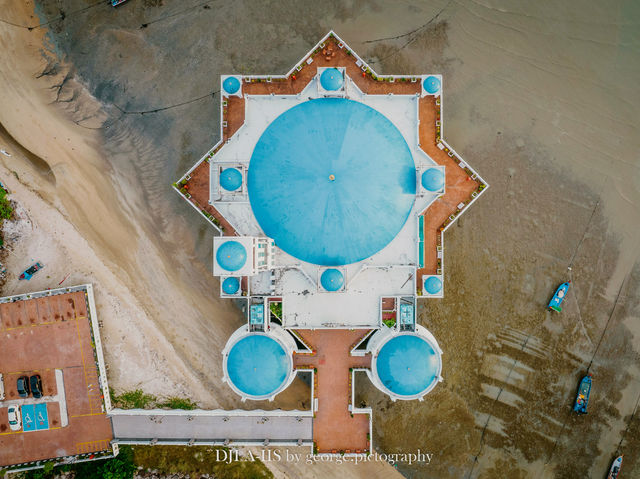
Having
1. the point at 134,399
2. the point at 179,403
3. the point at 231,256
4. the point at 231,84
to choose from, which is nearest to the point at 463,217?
the point at 231,256

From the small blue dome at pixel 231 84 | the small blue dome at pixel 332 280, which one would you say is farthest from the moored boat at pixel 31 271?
the small blue dome at pixel 332 280

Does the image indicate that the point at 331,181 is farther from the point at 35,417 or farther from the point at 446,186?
the point at 35,417

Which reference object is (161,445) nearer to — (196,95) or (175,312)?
(175,312)

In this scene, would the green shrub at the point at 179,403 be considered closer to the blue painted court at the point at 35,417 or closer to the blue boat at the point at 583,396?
the blue painted court at the point at 35,417

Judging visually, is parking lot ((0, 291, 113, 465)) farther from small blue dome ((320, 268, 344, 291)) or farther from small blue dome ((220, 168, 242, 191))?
small blue dome ((320, 268, 344, 291))

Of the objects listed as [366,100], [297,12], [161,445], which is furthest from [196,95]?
[161,445]

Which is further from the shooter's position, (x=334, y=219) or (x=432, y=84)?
(x=432, y=84)
